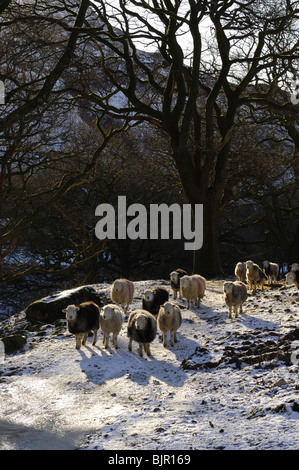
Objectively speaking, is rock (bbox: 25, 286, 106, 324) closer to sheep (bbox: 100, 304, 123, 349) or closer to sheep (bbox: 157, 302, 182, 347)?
sheep (bbox: 100, 304, 123, 349)

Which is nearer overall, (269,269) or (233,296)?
(233,296)

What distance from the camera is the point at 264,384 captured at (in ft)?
24.5

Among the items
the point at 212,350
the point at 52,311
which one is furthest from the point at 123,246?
the point at 212,350

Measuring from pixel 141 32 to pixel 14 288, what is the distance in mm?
14209

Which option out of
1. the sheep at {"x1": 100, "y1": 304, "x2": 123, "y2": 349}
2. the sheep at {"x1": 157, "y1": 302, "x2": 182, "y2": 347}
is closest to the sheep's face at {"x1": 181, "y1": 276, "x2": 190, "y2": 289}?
the sheep at {"x1": 157, "y1": 302, "x2": 182, "y2": 347}

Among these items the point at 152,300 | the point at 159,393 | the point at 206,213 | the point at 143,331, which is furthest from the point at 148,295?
the point at 206,213

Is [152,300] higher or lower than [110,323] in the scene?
higher

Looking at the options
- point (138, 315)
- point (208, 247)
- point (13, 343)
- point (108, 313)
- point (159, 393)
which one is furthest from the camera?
point (208, 247)

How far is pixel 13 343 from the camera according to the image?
36.7 feet

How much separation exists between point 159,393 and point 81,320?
312 cm

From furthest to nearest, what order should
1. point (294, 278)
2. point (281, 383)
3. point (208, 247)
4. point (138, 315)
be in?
point (208, 247) < point (294, 278) < point (138, 315) < point (281, 383)

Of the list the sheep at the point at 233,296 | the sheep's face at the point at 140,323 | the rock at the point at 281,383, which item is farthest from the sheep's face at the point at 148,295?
the rock at the point at 281,383

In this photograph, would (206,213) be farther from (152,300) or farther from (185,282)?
(152,300)

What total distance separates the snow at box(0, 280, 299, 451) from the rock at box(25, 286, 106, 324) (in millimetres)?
1493
